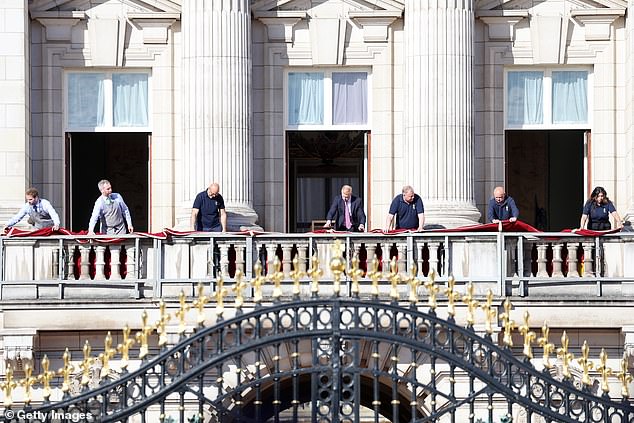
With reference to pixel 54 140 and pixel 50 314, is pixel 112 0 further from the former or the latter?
pixel 50 314

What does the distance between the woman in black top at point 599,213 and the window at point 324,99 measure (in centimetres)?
582

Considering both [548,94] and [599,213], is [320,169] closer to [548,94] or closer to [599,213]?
[548,94]

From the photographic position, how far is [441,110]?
134ft

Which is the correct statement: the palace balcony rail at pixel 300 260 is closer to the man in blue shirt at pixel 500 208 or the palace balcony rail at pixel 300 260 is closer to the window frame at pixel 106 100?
the man in blue shirt at pixel 500 208

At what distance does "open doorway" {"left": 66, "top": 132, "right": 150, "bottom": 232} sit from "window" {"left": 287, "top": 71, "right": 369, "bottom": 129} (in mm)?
3077

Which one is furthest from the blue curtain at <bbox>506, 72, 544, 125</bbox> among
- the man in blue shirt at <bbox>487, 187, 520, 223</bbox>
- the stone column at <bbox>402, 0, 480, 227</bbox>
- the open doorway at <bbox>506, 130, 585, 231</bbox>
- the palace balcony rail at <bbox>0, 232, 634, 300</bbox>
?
the palace balcony rail at <bbox>0, 232, 634, 300</bbox>

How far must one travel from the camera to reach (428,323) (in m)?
29.6

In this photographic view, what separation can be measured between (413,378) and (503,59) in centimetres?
1436

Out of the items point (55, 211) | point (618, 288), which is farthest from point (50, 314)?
point (618, 288)

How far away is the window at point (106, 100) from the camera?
139ft

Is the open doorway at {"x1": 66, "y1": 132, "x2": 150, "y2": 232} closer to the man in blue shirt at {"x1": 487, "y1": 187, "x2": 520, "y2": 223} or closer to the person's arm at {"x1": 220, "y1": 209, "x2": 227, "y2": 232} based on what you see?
the person's arm at {"x1": 220, "y1": 209, "x2": 227, "y2": 232}

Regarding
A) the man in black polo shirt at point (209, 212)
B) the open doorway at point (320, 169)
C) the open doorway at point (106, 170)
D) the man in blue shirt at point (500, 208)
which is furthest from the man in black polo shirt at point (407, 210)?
the open doorway at point (320, 169)

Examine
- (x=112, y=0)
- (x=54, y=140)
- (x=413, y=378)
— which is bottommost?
(x=413, y=378)

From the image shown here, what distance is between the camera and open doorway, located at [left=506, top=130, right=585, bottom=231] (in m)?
45.7
